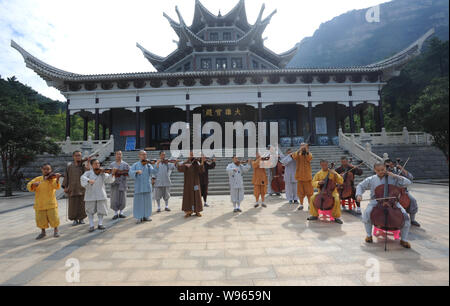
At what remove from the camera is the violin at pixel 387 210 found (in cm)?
328

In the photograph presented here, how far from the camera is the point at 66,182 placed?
5.20 metres

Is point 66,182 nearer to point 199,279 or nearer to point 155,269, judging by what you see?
point 155,269

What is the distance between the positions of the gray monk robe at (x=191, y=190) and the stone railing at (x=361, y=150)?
864cm

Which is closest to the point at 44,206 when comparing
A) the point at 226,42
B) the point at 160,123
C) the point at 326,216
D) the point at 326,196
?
the point at 326,196

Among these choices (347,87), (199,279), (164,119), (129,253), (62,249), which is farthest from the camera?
(164,119)

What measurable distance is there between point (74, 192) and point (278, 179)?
20.7 ft

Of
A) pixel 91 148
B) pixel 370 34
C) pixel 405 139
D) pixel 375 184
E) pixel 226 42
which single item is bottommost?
pixel 375 184

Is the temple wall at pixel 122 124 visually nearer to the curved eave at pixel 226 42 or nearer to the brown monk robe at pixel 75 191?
the curved eave at pixel 226 42

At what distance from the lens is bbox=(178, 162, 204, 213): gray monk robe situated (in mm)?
5707

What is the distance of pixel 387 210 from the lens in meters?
3.35

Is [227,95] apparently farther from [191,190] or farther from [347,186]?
[347,186]

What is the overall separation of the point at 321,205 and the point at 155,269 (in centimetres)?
364

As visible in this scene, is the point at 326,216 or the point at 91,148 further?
the point at 91,148

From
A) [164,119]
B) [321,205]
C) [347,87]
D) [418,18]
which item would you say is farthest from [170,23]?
[418,18]
